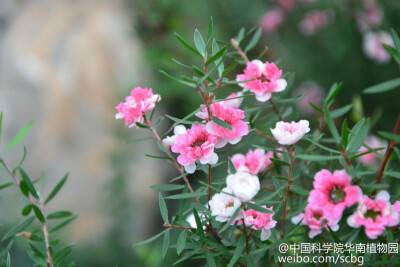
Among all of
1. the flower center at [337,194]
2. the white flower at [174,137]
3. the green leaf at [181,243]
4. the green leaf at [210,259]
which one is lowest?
the green leaf at [210,259]

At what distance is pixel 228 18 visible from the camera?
215 centimetres

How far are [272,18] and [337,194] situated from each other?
5.46 feet

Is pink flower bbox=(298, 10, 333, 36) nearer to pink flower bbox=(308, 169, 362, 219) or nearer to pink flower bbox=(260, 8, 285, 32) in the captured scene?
pink flower bbox=(260, 8, 285, 32)

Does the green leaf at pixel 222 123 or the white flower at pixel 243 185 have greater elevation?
the green leaf at pixel 222 123

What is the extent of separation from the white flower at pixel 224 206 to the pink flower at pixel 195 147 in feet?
0.16

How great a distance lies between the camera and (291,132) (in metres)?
0.62

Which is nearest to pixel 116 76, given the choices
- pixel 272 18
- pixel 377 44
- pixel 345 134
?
pixel 272 18

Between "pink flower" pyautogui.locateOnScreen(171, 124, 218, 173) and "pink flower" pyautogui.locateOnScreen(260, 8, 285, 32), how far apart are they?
1.60 m

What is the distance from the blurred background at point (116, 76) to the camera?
1907 millimetres

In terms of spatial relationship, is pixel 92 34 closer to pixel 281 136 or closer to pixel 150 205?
pixel 150 205

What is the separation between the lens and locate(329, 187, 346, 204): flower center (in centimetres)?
56

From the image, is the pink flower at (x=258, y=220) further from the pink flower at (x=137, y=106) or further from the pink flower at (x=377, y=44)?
the pink flower at (x=377, y=44)

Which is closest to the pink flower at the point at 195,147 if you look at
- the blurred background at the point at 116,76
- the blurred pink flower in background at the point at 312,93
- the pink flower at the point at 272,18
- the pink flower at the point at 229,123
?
the pink flower at the point at 229,123

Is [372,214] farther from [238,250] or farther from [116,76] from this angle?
[116,76]
